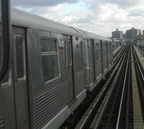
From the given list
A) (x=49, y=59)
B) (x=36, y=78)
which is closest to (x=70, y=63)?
(x=49, y=59)

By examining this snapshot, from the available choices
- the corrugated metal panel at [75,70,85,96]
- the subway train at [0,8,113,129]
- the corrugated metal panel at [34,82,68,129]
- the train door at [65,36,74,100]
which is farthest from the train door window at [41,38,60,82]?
the corrugated metal panel at [75,70,85,96]

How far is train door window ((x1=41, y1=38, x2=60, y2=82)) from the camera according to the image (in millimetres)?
4965

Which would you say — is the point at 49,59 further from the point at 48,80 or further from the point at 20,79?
the point at 20,79

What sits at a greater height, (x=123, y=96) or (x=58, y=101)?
(x=58, y=101)

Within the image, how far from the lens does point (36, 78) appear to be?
444 centimetres

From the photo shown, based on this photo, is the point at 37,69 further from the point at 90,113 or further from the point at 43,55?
the point at 90,113

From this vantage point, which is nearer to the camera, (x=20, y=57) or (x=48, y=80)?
(x=20, y=57)

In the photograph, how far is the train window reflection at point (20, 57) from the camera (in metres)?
3.75

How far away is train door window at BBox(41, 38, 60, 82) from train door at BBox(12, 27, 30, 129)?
0.95 m

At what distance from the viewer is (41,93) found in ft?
15.3

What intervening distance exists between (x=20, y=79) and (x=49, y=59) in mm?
1611

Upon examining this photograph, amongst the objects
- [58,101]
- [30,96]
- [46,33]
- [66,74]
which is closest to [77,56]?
[66,74]

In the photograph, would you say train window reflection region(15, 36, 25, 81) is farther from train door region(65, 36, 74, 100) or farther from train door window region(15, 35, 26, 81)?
train door region(65, 36, 74, 100)

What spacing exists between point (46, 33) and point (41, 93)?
48.3 inches
